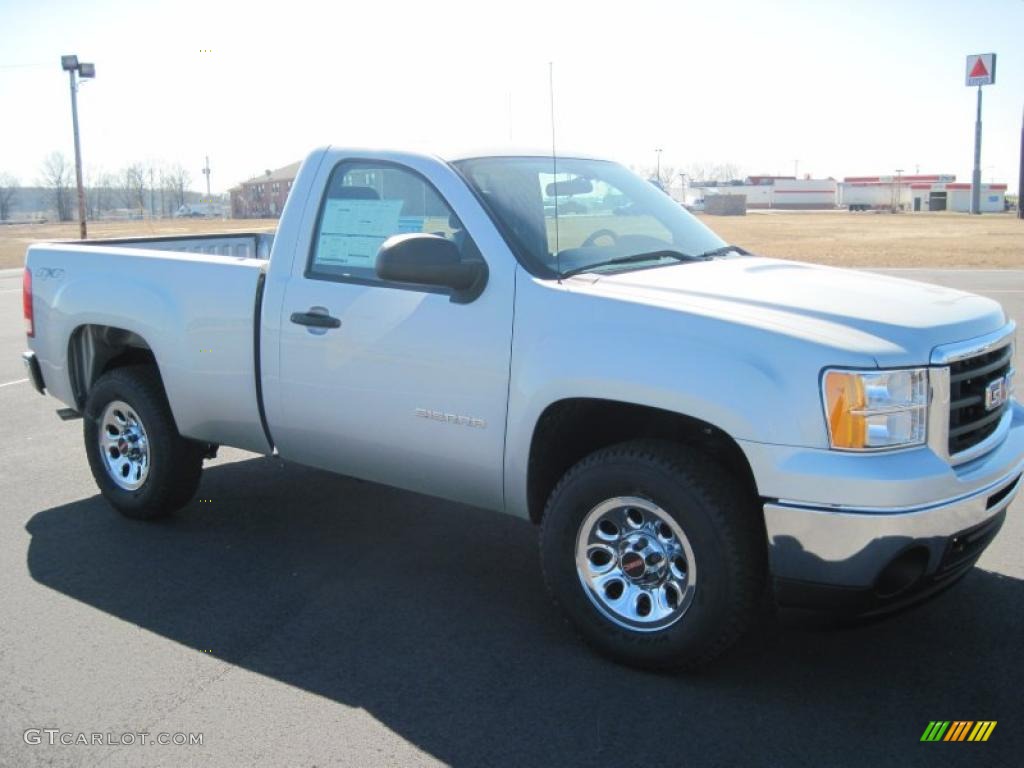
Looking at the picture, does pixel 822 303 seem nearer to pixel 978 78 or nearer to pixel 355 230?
pixel 355 230

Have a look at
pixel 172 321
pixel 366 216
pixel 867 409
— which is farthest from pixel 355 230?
pixel 867 409

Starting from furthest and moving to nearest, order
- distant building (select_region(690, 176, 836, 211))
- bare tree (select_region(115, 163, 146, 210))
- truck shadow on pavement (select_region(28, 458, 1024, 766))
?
1. distant building (select_region(690, 176, 836, 211))
2. bare tree (select_region(115, 163, 146, 210))
3. truck shadow on pavement (select_region(28, 458, 1024, 766))

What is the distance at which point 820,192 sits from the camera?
131875 millimetres

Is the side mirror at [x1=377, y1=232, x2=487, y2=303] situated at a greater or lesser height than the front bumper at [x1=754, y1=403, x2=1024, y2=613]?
greater

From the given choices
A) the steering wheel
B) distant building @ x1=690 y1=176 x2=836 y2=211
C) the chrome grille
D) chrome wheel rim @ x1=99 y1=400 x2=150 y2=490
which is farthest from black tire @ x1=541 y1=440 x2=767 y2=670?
distant building @ x1=690 y1=176 x2=836 y2=211

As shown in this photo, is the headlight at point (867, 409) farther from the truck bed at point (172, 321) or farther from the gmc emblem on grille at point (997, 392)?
the truck bed at point (172, 321)

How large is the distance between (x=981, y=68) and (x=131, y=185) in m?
72.5

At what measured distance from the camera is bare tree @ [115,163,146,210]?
76500 millimetres

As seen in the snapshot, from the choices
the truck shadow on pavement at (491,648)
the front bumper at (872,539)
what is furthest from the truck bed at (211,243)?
the front bumper at (872,539)

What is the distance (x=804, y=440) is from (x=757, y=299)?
65 centimetres

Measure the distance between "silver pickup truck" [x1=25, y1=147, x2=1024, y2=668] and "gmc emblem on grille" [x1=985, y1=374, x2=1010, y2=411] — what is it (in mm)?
17

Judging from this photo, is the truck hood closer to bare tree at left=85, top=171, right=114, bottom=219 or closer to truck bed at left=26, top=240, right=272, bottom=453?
truck bed at left=26, top=240, right=272, bottom=453

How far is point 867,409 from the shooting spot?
3311mm

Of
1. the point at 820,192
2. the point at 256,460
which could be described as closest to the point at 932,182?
the point at 820,192
